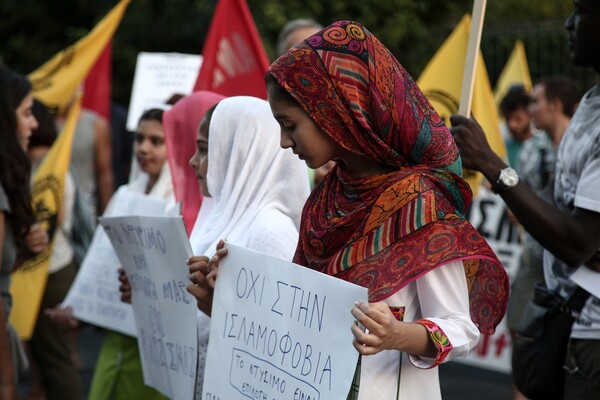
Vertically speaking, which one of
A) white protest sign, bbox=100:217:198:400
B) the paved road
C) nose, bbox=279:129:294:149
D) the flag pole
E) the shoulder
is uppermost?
the flag pole

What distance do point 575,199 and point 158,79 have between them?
4873 mm

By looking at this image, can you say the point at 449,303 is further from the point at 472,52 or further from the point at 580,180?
the point at 472,52

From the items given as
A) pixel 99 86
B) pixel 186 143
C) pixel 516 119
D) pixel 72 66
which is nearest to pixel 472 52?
pixel 186 143

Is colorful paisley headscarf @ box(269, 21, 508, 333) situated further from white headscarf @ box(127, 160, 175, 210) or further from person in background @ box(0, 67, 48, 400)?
white headscarf @ box(127, 160, 175, 210)

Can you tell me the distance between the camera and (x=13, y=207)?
4516 mm

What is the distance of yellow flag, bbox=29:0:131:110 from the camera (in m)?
7.39

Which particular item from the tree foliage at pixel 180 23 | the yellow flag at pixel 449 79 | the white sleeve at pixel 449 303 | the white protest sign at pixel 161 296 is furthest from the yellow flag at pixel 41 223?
the tree foliage at pixel 180 23

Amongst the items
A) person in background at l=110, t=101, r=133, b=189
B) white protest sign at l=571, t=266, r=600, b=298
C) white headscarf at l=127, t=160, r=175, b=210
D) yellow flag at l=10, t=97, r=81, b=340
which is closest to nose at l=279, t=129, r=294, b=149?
white protest sign at l=571, t=266, r=600, b=298

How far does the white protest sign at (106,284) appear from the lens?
4.77 m

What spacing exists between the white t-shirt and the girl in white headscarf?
85cm


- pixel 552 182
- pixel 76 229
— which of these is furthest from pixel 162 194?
pixel 552 182

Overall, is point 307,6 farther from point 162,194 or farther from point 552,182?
point 552,182

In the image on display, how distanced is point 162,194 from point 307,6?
8432 millimetres

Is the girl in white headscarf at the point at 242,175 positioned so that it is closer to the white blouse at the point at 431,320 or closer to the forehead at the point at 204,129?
the forehead at the point at 204,129
